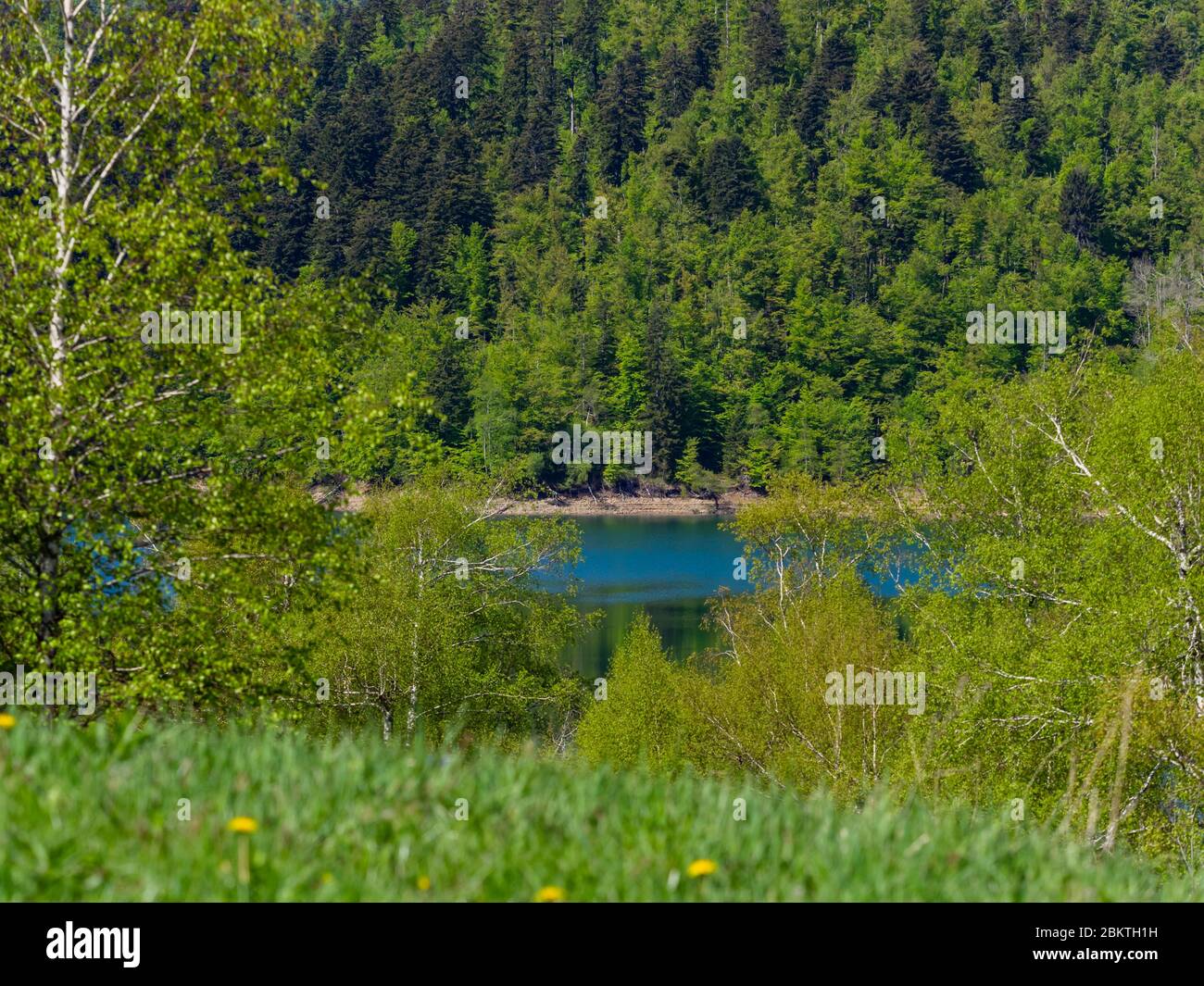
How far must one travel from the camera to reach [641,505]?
139250 mm

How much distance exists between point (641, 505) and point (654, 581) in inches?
2169

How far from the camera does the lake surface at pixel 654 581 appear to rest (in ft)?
214

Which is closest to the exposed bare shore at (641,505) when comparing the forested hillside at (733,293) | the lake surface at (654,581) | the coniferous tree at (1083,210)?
the forested hillside at (733,293)

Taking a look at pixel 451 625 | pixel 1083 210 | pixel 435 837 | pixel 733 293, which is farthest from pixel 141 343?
pixel 1083 210

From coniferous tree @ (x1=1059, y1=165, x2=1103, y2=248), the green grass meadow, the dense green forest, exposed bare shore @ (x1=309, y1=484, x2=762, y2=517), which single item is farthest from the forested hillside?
the green grass meadow

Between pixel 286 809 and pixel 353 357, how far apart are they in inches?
418

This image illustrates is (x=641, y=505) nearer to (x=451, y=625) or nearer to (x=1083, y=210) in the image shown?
(x=1083, y=210)

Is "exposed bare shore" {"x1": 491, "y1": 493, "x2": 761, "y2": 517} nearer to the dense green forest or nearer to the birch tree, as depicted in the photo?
the dense green forest

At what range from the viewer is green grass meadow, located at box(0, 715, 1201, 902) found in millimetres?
4566

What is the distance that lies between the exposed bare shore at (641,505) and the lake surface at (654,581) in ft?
28.5

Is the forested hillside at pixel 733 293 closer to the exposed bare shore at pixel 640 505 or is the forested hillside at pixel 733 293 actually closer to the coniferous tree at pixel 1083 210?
the coniferous tree at pixel 1083 210

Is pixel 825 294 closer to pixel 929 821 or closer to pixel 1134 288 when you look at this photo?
pixel 1134 288

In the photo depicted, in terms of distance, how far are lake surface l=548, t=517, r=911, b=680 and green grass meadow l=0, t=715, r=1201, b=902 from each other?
42975 millimetres
